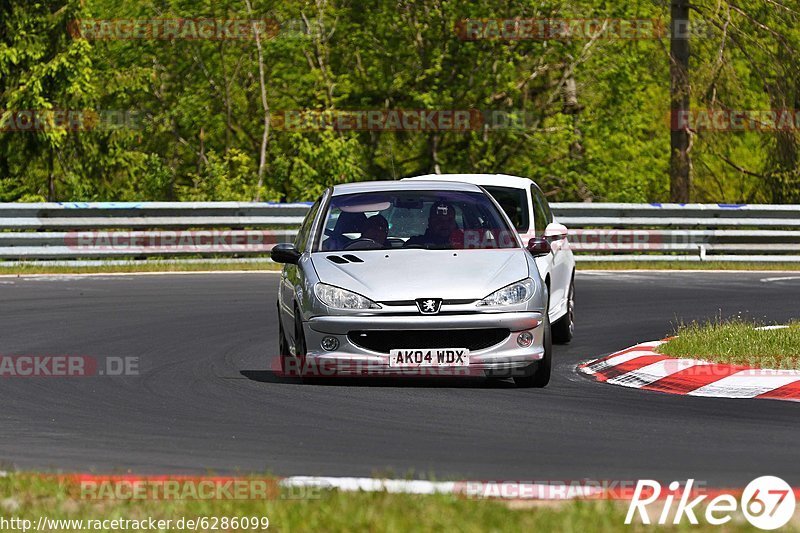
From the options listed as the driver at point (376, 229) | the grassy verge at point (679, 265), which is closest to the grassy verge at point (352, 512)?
the driver at point (376, 229)

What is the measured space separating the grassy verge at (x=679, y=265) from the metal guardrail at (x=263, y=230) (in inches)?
5.0

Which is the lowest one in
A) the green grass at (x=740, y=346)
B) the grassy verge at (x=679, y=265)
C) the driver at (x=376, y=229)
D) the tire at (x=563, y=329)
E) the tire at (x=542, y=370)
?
the grassy verge at (x=679, y=265)

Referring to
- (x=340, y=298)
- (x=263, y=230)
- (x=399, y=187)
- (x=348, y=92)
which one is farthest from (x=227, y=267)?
(x=340, y=298)

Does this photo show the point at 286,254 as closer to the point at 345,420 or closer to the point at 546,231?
the point at 345,420

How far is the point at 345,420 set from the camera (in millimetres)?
9719

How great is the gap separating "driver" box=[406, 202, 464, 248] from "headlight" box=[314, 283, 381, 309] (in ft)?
3.36

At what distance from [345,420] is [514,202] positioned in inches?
237

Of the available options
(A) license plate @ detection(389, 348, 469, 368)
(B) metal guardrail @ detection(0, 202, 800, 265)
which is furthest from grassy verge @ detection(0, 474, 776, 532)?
(B) metal guardrail @ detection(0, 202, 800, 265)

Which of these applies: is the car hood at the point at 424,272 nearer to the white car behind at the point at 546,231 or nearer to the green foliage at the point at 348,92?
the white car behind at the point at 546,231

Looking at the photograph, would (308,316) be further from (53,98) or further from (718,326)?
(53,98)

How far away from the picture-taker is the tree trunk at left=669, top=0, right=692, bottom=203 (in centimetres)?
3081

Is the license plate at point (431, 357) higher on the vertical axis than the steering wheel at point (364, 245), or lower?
lower

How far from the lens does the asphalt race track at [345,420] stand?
808 cm

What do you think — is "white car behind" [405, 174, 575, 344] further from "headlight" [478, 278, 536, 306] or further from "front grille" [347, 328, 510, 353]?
"front grille" [347, 328, 510, 353]
